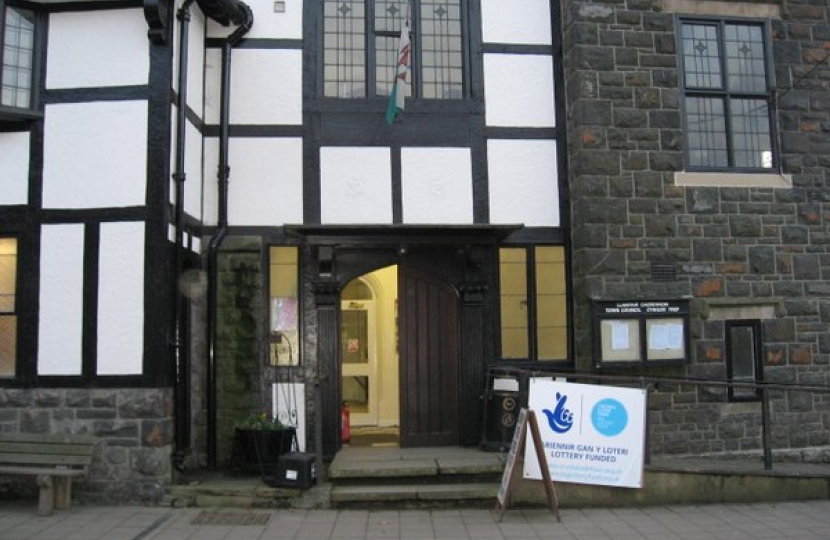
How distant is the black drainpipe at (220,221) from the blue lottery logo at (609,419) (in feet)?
13.8

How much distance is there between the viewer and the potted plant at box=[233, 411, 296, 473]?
792 cm

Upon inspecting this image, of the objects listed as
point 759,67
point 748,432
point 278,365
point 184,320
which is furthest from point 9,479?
point 759,67

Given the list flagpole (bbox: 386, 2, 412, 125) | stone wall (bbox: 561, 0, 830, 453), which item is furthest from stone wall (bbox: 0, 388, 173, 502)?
stone wall (bbox: 561, 0, 830, 453)

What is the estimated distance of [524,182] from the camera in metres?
9.12

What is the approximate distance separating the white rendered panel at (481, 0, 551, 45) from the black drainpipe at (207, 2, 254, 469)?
288 centimetres

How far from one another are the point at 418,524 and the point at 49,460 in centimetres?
355

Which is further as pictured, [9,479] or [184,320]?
[184,320]

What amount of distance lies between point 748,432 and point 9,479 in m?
8.05

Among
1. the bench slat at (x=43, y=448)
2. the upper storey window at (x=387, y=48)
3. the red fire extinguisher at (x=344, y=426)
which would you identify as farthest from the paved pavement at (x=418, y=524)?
the upper storey window at (x=387, y=48)

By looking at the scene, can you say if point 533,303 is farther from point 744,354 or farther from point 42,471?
point 42,471

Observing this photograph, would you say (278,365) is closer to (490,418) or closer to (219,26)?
(490,418)

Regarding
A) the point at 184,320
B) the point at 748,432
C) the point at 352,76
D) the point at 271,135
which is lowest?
the point at 748,432

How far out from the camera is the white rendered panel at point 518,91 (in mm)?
9188

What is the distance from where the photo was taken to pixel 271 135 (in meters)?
8.96
